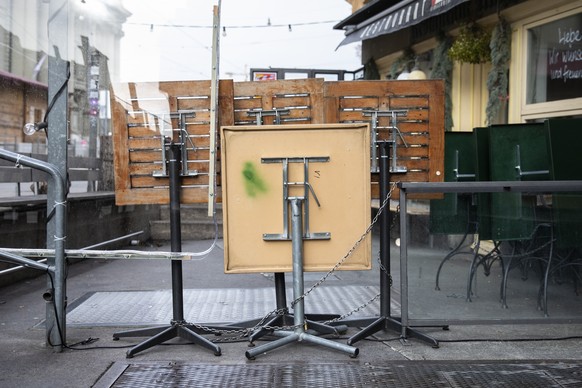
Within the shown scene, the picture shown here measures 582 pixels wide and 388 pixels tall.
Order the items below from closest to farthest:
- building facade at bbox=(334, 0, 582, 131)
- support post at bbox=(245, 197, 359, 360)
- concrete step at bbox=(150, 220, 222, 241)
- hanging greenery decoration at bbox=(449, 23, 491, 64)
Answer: support post at bbox=(245, 197, 359, 360) < building facade at bbox=(334, 0, 582, 131) < hanging greenery decoration at bbox=(449, 23, 491, 64) < concrete step at bbox=(150, 220, 222, 241)

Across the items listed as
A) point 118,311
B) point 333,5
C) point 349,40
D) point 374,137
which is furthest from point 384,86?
point 333,5

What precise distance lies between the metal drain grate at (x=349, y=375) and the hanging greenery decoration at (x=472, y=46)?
5398mm

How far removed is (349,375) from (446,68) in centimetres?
659

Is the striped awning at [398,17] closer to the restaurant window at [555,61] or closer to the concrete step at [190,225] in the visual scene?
the restaurant window at [555,61]

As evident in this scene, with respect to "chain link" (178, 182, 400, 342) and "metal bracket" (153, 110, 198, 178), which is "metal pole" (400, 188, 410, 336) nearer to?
"chain link" (178, 182, 400, 342)

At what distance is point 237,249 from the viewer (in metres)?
4.76

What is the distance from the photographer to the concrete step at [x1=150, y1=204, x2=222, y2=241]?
414 inches

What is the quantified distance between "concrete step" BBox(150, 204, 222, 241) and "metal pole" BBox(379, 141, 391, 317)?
535 cm

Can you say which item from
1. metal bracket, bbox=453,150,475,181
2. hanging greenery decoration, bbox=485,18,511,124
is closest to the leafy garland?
hanging greenery decoration, bbox=485,18,511,124

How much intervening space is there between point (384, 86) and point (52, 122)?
2528 mm

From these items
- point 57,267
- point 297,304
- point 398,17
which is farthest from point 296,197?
point 398,17

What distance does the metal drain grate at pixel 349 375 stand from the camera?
4.10 metres

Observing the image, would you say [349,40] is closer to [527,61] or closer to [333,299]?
[527,61]

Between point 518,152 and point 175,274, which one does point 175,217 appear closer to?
point 175,274
